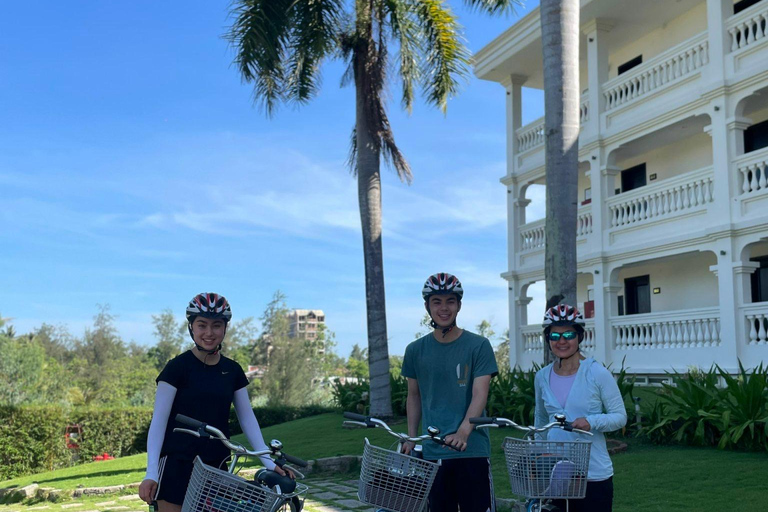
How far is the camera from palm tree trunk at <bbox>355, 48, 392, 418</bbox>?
1725cm

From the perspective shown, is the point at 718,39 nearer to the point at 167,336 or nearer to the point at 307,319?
the point at 167,336

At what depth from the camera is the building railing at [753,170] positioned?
16.2 m

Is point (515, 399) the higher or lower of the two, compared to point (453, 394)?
lower

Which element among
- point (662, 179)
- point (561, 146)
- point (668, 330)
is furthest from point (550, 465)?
point (662, 179)

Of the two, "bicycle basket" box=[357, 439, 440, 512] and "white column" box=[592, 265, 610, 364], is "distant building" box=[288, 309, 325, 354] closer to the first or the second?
"white column" box=[592, 265, 610, 364]

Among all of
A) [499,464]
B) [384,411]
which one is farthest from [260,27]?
[499,464]

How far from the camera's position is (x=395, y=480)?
3641mm

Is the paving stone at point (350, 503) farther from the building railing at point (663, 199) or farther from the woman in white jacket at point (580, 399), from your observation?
the building railing at point (663, 199)

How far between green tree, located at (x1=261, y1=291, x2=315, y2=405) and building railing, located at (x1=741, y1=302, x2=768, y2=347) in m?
20.0

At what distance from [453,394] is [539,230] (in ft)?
65.6

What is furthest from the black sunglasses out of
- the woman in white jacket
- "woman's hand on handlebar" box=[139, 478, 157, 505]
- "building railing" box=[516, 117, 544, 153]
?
"building railing" box=[516, 117, 544, 153]

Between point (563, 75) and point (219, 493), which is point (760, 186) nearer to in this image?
point (563, 75)

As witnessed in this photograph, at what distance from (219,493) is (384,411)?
14.5 metres

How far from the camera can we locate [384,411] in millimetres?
17531
